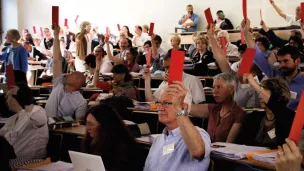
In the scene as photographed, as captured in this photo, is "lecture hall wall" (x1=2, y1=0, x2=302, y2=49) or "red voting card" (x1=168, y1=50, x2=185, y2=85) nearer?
"red voting card" (x1=168, y1=50, x2=185, y2=85)

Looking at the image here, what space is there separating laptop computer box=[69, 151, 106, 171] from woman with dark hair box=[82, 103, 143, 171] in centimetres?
28

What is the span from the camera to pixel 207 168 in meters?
2.38

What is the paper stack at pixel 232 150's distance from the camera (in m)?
2.65

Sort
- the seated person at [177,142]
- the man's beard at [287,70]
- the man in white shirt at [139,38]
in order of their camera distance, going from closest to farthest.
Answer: the seated person at [177,142]
the man's beard at [287,70]
the man in white shirt at [139,38]

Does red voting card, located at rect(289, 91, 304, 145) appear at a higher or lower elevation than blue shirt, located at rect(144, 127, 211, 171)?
higher

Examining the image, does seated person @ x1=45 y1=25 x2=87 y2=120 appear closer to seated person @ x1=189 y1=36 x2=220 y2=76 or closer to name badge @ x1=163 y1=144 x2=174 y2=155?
name badge @ x1=163 y1=144 x2=174 y2=155

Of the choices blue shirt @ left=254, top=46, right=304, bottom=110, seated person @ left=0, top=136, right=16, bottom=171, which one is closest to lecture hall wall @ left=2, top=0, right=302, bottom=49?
blue shirt @ left=254, top=46, right=304, bottom=110

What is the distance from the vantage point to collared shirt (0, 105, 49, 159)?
352cm

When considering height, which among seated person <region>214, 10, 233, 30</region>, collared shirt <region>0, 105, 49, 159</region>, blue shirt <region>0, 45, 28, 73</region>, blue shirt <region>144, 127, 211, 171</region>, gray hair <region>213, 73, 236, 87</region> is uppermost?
seated person <region>214, 10, 233, 30</region>

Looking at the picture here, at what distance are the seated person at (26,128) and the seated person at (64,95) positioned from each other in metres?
0.88

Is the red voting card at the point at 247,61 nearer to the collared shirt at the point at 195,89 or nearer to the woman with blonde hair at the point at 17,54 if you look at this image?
the collared shirt at the point at 195,89

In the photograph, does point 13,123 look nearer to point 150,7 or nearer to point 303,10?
point 303,10

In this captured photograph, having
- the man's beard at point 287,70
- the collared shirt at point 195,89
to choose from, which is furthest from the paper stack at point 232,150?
the collared shirt at point 195,89

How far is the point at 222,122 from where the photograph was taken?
351 centimetres
